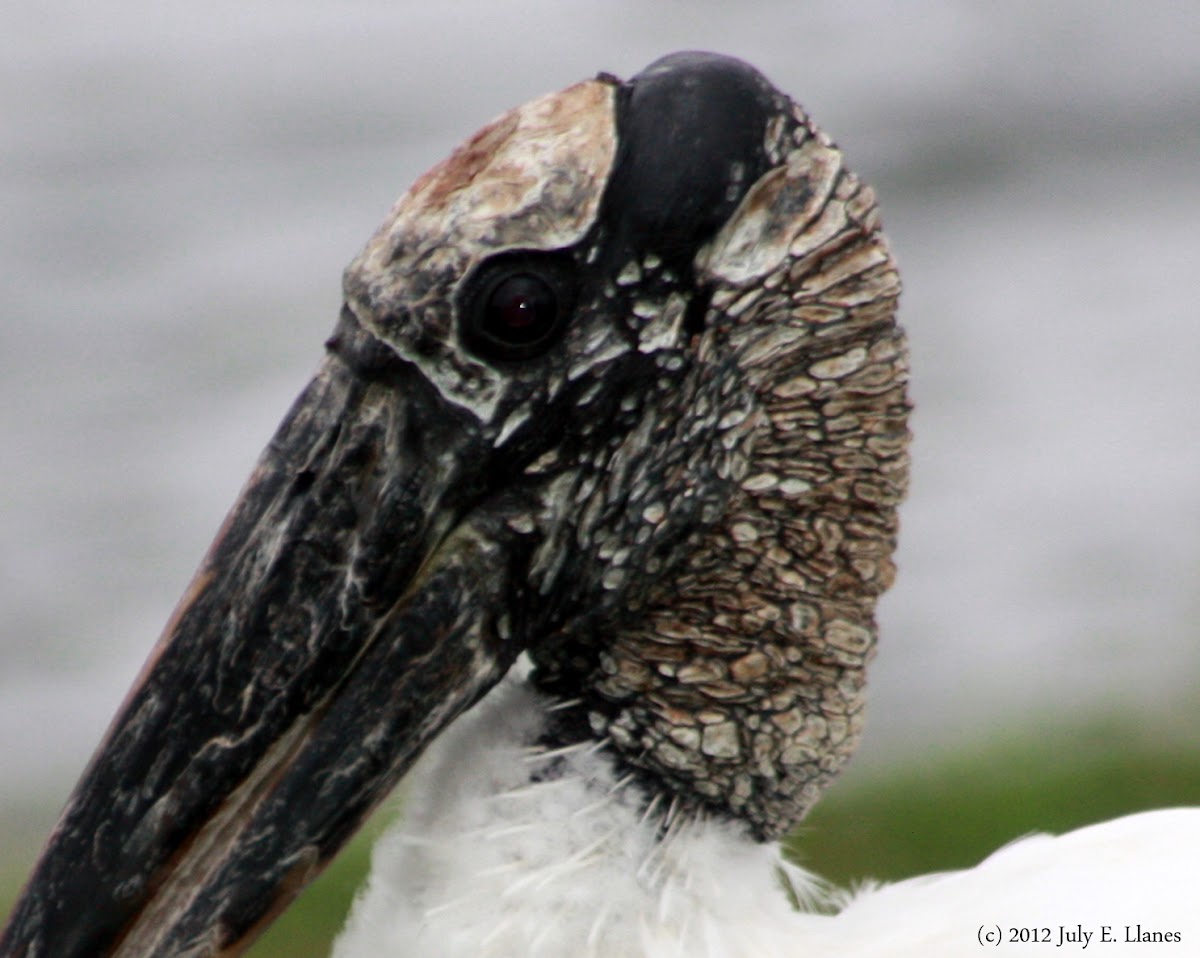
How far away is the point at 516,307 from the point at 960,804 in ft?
13.6

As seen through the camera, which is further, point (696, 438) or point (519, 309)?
point (696, 438)

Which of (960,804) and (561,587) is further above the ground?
(561,587)

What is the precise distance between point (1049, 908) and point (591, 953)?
0.75 meters

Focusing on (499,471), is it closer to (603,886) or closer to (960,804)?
(603,886)

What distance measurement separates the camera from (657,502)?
3061 millimetres

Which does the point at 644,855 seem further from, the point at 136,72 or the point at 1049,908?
the point at 136,72

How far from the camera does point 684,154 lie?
2957 millimetres

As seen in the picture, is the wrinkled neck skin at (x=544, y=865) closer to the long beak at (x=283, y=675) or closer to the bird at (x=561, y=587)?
the bird at (x=561, y=587)

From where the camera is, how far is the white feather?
3.04 m

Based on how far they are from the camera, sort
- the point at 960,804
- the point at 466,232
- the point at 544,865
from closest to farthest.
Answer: the point at 466,232
the point at 544,865
the point at 960,804

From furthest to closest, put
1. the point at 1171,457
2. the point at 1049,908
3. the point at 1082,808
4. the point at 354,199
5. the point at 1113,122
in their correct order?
the point at 1113,122, the point at 354,199, the point at 1171,457, the point at 1082,808, the point at 1049,908

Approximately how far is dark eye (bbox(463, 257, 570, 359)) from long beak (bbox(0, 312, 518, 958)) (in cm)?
11

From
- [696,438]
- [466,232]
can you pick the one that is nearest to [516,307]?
[466,232]

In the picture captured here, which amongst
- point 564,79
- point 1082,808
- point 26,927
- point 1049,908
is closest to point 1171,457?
point 1082,808
